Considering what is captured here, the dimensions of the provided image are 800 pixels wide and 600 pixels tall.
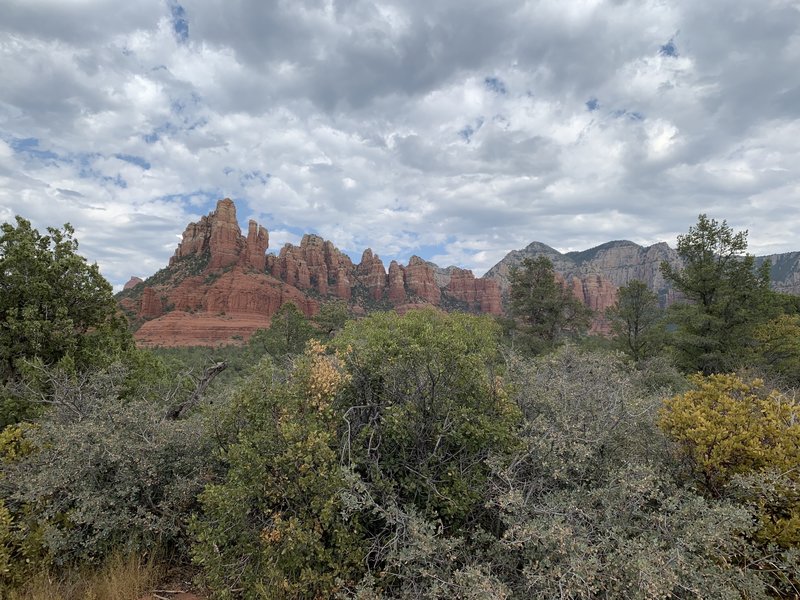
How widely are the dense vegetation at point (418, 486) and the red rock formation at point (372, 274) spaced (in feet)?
353

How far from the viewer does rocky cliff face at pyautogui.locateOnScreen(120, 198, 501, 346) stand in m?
75.4

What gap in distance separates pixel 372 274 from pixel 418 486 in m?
115

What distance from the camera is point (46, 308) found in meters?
10.2

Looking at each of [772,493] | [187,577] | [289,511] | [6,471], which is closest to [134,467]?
[187,577]

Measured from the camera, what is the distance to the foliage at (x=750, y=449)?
4.48 m

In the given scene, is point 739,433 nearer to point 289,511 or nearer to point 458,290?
point 289,511

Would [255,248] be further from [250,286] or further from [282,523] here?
[282,523]

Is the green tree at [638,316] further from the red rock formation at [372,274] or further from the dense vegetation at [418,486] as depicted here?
the red rock formation at [372,274]

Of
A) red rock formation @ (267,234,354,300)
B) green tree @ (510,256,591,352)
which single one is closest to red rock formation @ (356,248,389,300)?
red rock formation @ (267,234,354,300)

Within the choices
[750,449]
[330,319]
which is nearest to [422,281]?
[330,319]

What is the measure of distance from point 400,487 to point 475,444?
3.74ft

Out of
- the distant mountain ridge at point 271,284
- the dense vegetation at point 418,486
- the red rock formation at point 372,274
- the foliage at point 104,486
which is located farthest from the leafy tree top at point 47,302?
the red rock formation at point 372,274

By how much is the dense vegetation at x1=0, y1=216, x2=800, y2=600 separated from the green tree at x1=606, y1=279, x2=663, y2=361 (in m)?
20.7

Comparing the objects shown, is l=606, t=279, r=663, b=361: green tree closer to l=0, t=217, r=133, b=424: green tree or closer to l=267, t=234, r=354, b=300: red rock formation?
l=0, t=217, r=133, b=424: green tree
